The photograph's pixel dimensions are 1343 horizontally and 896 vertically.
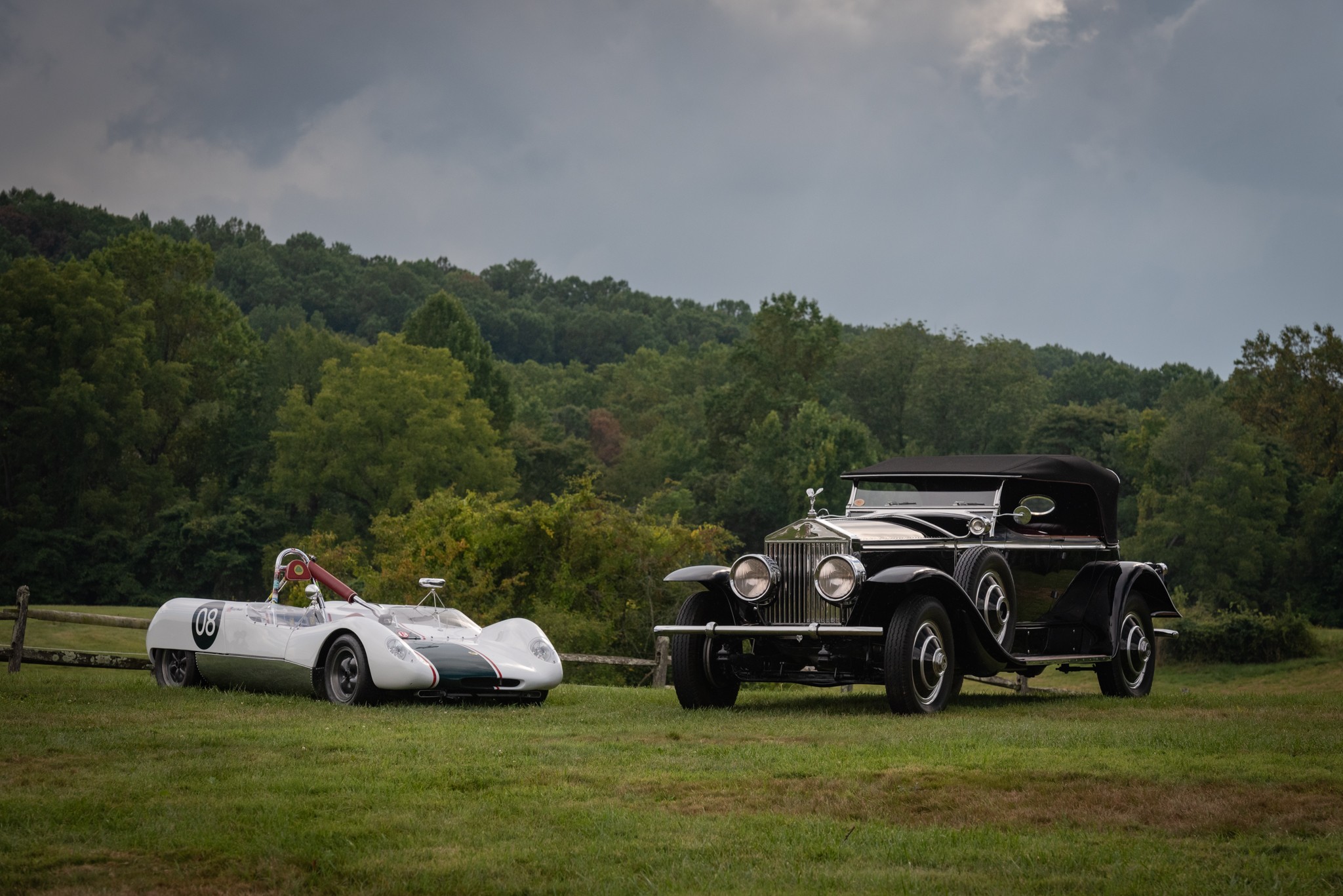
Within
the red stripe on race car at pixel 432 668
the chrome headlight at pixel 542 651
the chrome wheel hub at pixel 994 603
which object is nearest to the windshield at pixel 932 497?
the chrome wheel hub at pixel 994 603

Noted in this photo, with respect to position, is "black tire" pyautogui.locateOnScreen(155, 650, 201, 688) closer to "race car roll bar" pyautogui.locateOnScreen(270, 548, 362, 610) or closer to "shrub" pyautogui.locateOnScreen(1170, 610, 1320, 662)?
"race car roll bar" pyautogui.locateOnScreen(270, 548, 362, 610)

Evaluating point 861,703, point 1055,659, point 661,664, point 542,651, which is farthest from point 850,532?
point 661,664

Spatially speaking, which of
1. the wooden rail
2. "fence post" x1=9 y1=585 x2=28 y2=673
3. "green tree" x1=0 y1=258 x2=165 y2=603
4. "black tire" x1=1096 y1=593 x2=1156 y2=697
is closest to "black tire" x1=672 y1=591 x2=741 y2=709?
"black tire" x1=1096 y1=593 x2=1156 y2=697

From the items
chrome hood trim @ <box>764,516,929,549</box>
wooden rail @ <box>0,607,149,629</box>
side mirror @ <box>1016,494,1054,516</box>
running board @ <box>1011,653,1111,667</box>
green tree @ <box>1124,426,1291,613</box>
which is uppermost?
green tree @ <box>1124,426,1291,613</box>

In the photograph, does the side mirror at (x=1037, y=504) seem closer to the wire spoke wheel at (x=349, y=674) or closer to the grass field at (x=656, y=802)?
the grass field at (x=656, y=802)

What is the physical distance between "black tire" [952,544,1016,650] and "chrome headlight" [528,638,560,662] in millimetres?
3887

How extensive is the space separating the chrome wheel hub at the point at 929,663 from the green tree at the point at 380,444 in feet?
156

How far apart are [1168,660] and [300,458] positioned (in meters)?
→ 38.8

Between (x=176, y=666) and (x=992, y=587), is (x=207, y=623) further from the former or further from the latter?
(x=992, y=587)

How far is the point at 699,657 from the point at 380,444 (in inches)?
1958

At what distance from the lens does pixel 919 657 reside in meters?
11.5

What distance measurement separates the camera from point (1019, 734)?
9.81 metres

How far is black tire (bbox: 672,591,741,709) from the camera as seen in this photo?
1251 centimetres

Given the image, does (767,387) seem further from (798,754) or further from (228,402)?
(798,754)
